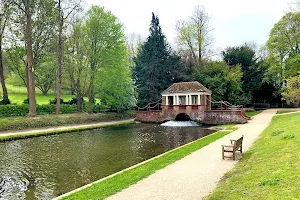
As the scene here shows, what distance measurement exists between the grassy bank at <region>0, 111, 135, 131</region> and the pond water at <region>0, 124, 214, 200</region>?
5.36 metres

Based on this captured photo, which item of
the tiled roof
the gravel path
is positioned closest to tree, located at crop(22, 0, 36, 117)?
the tiled roof

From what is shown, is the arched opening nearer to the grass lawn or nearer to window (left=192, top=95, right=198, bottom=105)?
window (left=192, top=95, right=198, bottom=105)

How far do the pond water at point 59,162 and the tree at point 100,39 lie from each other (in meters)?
17.1

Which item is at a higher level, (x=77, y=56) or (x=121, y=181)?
(x=77, y=56)

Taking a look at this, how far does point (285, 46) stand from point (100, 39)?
28.0 metres

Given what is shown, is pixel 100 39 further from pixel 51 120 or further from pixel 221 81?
pixel 221 81

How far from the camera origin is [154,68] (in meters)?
38.0

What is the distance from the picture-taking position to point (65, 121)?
2802cm

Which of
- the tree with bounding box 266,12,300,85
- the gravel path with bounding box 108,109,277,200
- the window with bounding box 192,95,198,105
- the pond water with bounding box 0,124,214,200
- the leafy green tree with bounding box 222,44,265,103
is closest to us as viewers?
the gravel path with bounding box 108,109,277,200

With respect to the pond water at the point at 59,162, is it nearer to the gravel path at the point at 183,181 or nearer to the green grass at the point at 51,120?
the gravel path at the point at 183,181

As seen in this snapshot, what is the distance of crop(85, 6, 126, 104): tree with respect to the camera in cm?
3300

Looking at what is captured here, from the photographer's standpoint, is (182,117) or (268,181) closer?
(268,181)

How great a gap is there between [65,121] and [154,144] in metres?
14.9

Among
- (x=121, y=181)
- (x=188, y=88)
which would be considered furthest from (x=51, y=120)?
(x=121, y=181)
